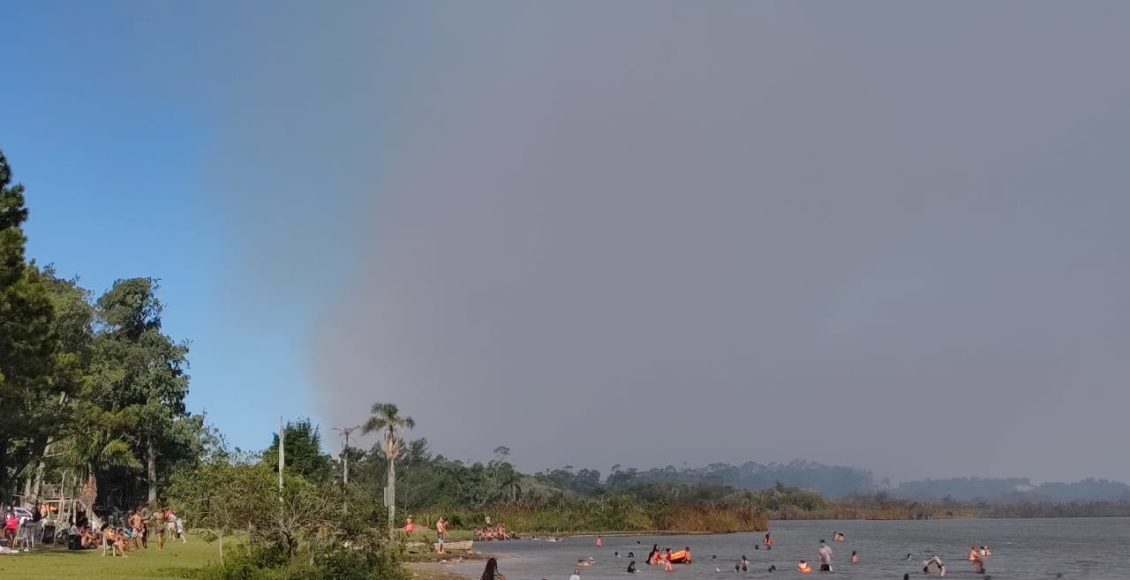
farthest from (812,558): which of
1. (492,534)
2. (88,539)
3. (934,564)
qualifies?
(88,539)

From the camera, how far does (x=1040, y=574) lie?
5419 cm

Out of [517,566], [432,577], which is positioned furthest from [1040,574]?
[432,577]

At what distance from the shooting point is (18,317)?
3008 centimetres

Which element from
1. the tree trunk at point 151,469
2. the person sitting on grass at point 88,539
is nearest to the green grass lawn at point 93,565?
the person sitting on grass at point 88,539

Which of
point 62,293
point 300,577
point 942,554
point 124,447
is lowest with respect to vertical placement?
point 942,554

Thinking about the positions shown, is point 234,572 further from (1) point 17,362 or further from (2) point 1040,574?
(2) point 1040,574

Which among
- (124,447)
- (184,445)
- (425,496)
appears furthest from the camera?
(425,496)

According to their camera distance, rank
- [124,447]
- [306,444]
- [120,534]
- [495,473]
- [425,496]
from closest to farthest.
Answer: [120,534] → [124,447] → [306,444] → [425,496] → [495,473]

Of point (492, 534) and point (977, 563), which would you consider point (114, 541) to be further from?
point (492, 534)

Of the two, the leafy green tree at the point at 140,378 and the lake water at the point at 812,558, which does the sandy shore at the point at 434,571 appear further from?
the leafy green tree at the point at 140,378

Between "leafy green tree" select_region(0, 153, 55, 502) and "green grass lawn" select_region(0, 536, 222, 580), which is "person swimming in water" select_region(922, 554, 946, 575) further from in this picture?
"leafy green tree" select_region(0, 153, 55, 502)

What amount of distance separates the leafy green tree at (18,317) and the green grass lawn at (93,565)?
18.2ft

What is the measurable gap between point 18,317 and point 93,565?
811 centimetres

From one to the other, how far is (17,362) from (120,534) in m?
8.80
